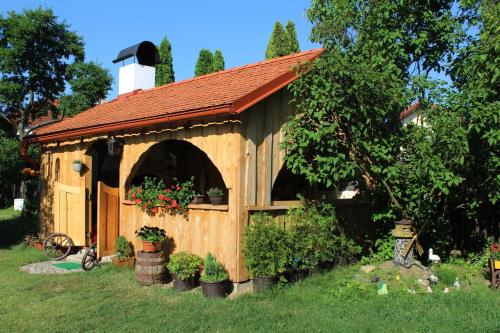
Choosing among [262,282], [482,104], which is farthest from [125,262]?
[482,104]

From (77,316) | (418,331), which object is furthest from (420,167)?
(77,316)

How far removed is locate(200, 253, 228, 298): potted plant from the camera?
6.62 m

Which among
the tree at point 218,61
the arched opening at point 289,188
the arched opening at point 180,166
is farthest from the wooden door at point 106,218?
the tree at point 218,61

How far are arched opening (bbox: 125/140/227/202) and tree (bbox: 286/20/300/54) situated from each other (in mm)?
9970

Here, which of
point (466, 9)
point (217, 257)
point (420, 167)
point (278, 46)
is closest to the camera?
point (420, 167)

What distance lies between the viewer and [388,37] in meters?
7.52

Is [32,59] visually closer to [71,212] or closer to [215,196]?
[71,212]

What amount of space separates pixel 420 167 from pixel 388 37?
231 cm

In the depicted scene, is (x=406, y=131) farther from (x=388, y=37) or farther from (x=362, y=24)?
(x=362, y=24)

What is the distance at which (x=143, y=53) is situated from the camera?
13.3 metres

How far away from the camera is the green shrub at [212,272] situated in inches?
263

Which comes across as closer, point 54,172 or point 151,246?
point 151,246

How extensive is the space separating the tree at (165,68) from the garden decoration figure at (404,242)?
17.9m

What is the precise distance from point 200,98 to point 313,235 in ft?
9.29
